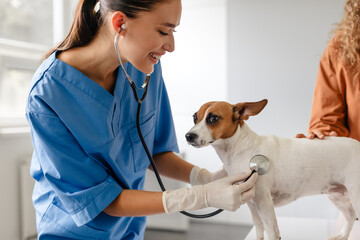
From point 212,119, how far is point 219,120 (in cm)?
2

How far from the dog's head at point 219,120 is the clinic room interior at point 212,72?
3.50 ft

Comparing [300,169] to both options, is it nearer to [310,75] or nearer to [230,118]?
[230,118]

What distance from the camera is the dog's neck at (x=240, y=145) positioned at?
93 centimetres

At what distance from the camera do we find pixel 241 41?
218 cm

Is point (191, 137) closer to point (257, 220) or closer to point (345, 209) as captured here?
point (257, 220)

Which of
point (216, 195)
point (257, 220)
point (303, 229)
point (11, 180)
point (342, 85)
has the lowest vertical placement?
point (11, 180)

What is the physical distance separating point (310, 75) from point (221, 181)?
1412mm

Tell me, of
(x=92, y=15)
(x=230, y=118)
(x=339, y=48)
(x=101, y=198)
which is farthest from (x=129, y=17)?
(x=339, y=48)

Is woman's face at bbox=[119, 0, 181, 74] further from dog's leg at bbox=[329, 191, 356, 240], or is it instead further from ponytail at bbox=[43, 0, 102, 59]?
dog's leg at bbox=[329, 191, 356, 240]

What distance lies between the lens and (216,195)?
2.98 feet

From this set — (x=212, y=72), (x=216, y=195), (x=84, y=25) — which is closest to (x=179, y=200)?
(x=216, y=195)

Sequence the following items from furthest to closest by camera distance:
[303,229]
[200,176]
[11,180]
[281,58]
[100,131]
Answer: [11,180]
[281,58]
[303,229]
[200,176]
[100,131]

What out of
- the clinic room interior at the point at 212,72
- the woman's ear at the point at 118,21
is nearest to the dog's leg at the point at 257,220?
the woman's ear at the point at 118,21

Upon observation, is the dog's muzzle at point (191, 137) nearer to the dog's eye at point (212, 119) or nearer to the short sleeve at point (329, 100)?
the dog's eye at point (212, 119)
